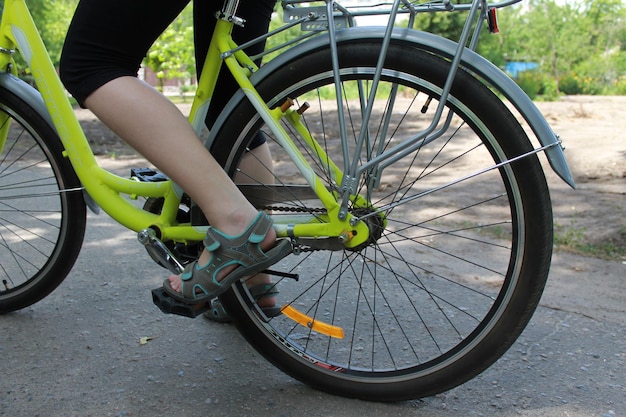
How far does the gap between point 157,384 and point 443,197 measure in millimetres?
3373

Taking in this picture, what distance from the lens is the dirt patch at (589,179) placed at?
3.95 meters

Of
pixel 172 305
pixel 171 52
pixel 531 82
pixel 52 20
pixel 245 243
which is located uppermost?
pixel 52 20

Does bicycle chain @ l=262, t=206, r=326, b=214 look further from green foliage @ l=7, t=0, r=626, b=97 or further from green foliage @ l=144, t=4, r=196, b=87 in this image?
green foliage @ l=144, t=4, r=196, b=87

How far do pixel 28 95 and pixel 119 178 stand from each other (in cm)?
58

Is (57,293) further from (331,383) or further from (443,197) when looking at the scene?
(443,197)

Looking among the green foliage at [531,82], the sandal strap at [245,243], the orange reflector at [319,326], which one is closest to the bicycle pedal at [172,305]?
the sandal strap at [245,243]

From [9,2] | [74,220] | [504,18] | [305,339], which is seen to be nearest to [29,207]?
[74,220]

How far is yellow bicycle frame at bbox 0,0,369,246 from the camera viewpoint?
6.39ft

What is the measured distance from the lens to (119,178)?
7.16 ft

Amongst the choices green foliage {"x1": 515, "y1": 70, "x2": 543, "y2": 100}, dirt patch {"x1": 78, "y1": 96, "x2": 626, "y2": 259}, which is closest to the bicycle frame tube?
dirt patch {"x1": 78, "y1": 96, "x2": 626, "y2": 259}

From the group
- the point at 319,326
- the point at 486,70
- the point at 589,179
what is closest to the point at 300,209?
the point at 319,326

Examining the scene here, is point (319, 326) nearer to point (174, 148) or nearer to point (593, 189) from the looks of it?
point (174, 148)

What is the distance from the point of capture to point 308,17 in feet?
6.26

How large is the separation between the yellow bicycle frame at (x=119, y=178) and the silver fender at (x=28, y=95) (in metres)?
0.18
